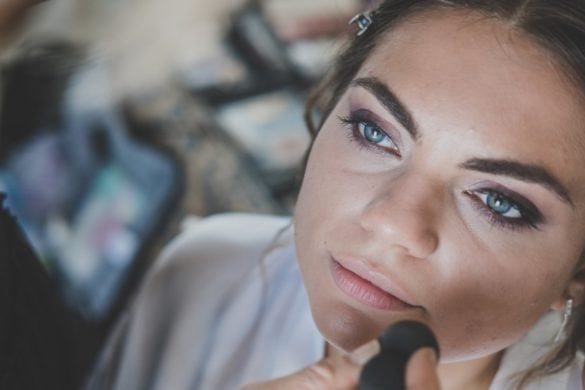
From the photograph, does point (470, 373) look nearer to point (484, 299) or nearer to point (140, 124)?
point (484, 299)

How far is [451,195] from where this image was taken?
23.7 inches

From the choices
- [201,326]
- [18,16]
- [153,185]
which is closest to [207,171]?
[153,185]

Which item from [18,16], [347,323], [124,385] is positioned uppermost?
[18,16]

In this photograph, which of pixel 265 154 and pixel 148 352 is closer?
pixel 148 352

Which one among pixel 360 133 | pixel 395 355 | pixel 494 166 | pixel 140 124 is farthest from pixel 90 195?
pixel 395 355

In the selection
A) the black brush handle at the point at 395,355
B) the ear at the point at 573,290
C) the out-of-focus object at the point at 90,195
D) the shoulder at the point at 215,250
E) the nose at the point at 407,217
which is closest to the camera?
the black brush handle at the point at 395,355

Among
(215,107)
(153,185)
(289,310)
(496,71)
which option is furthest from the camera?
(215,107)

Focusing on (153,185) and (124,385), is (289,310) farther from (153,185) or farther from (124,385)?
(153,185)

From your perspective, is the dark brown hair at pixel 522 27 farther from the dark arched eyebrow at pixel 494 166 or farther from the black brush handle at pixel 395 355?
the black brush handle at pixel 395 355

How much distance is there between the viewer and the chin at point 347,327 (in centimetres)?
61

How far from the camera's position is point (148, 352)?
86cm

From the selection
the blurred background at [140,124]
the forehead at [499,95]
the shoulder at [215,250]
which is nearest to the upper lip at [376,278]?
the forehead at [499,95]

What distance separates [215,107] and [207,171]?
141 mm

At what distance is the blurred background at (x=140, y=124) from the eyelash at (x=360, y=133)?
20.3 inches
